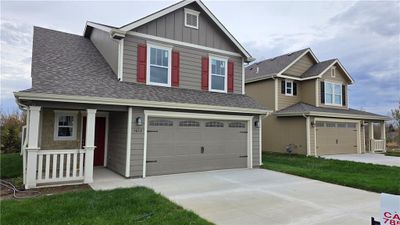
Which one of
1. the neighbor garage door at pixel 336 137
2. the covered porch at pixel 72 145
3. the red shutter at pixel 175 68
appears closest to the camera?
the covered porch at pixel 72 145

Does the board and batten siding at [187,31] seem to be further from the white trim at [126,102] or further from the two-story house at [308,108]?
the two-story house at [308,108]

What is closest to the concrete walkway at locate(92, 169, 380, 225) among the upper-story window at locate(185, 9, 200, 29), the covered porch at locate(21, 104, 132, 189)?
the covered porch at locate(21, 104, 132, 189)

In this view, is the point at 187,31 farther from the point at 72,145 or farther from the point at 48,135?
the point at 48,135

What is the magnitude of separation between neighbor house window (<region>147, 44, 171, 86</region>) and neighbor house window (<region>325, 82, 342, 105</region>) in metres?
12.4

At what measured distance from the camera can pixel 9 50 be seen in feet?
42.3

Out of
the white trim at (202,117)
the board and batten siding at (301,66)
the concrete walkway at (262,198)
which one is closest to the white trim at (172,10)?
the white trim at (202,117)

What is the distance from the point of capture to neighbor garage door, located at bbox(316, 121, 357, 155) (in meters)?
16.2

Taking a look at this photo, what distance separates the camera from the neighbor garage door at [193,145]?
9273mm

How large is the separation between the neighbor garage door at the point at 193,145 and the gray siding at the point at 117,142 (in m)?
0.83

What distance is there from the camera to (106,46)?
1102 centimetres

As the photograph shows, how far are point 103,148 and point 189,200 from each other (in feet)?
19.8

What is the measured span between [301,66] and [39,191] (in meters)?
17.0

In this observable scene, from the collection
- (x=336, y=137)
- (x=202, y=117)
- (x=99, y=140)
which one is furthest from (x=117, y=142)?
(x=336, y=137)

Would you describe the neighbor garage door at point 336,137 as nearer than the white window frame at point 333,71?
Yes
